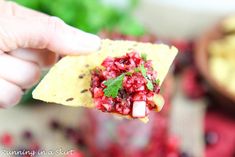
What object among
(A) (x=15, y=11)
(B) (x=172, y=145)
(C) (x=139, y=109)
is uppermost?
(A) (x=15, y=11)

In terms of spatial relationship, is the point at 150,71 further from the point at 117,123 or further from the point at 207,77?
the point at 207,77

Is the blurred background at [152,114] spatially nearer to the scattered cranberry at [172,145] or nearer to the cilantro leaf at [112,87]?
the scattered cranberry at [172,145]

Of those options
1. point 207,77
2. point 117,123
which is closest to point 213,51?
point 207,77

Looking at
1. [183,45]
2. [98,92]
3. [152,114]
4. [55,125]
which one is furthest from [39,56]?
[183,45]

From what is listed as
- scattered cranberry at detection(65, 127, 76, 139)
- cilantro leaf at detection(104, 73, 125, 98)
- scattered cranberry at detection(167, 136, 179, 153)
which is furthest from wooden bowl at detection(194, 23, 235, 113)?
cilantro leaf at detection(104, 73, 125, 98)

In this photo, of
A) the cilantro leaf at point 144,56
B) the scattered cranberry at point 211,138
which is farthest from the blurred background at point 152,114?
the cilantro leaf at point 144,56

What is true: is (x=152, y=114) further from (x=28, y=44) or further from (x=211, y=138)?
(x=28, y=44)

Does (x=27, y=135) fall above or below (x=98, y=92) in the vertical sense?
below
